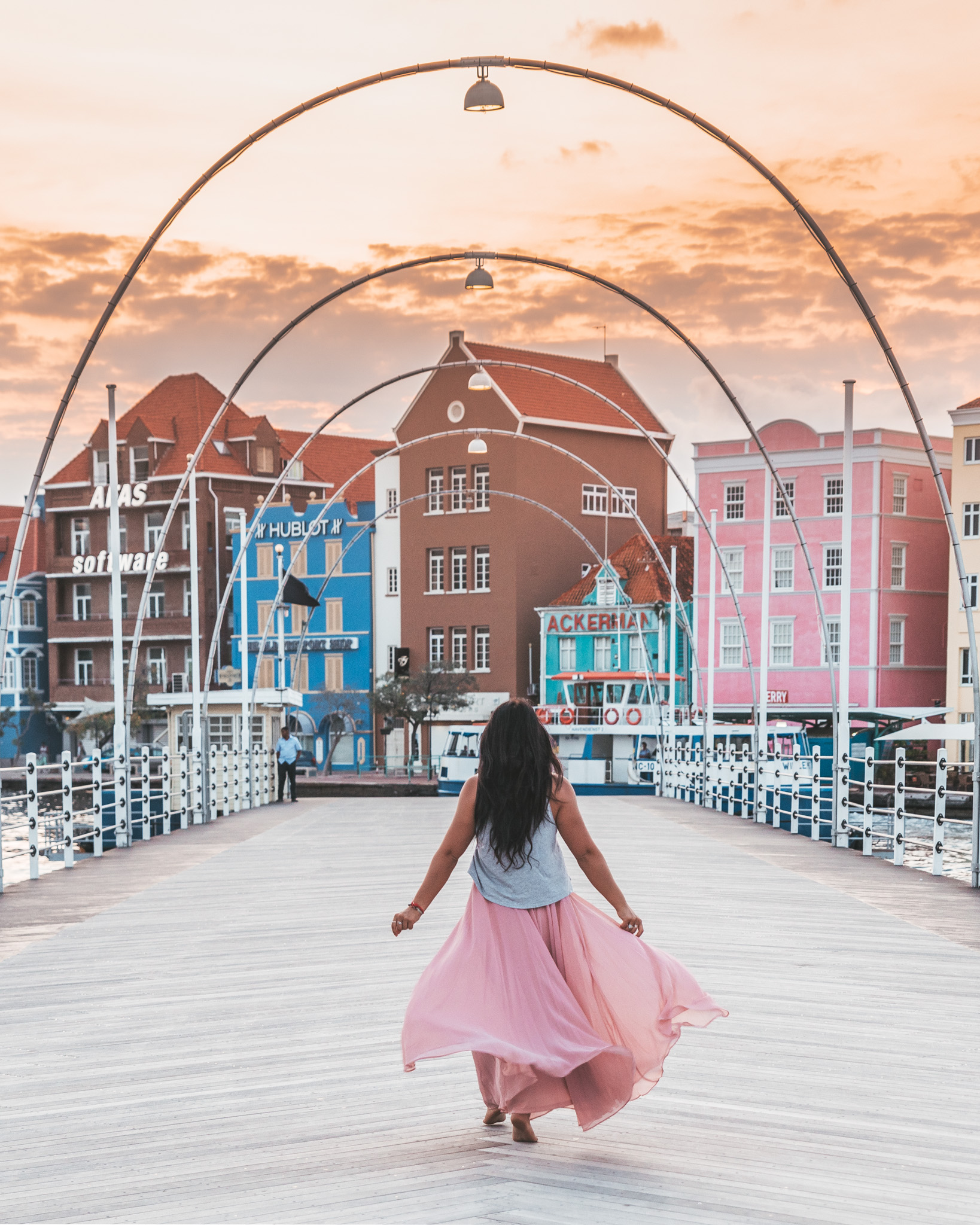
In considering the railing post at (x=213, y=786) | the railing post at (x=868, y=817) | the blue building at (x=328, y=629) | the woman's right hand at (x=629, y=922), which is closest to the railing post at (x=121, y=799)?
the railing post at (x=213, y=786)

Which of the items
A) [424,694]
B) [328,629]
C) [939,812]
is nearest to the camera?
[939,812]

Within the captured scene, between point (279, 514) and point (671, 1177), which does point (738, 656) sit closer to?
point (279, 514)

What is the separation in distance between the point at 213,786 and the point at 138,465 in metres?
49.6

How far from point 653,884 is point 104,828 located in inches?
310

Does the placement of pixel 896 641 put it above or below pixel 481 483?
below

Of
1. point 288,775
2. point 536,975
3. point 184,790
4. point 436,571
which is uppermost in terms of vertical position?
point 436,571

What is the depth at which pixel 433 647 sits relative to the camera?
66.2 m

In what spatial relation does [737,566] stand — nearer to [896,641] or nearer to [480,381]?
[896,641]

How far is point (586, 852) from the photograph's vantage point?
5.73 metres

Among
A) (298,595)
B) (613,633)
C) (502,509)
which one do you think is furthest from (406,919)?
(502,509)

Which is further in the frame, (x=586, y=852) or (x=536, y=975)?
(x=586, y=852)

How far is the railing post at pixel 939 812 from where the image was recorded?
574 inches

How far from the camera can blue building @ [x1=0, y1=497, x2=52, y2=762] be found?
2832 inches

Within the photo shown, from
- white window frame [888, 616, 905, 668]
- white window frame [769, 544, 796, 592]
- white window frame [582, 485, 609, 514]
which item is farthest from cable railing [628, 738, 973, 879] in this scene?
white window frame [582, 485, 609, 514]
